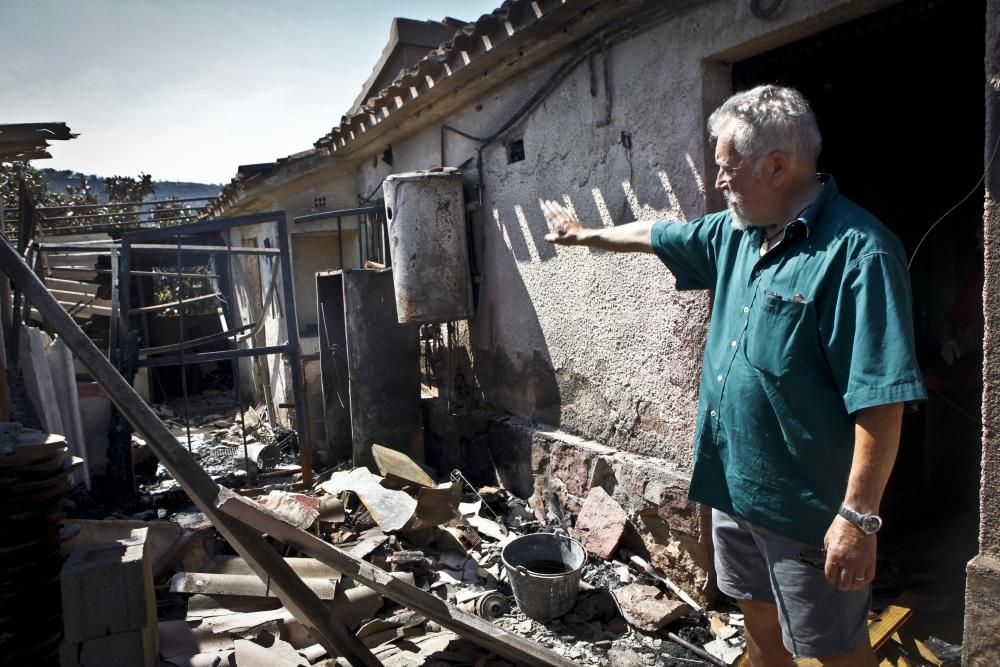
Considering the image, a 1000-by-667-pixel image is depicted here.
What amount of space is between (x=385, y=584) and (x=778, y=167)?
6.80 ft

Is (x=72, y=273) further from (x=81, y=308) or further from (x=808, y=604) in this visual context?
(x=808, y=604)

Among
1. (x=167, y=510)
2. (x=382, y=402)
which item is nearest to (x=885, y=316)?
(x=382, y=402)

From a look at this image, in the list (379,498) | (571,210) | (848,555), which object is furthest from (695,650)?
(571,210)

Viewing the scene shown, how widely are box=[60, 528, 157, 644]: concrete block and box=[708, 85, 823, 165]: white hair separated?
274 cm

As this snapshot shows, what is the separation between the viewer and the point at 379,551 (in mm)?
4059

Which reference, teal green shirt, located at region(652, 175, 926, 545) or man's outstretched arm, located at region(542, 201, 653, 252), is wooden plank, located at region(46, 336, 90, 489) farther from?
teal green shirt, located at region(652, 175, 926, 545)

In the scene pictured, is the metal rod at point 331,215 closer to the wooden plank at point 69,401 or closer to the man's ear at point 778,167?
the wooden plank at point 69,401

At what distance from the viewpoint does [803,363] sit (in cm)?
185

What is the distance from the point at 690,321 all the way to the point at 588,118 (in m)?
1.51

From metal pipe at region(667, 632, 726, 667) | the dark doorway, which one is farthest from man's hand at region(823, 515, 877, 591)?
the dark doorway

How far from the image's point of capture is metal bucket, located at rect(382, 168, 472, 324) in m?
5.31

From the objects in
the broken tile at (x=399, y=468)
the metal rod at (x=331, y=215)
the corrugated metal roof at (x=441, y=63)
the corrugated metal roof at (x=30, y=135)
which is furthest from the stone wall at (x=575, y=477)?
the corrugated metal roof at (x=30, y=135)

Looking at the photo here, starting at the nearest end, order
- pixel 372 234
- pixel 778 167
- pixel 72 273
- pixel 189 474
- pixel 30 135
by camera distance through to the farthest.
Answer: pixel 778 167 < pixel 189 474 < pixel 30 135 < pixel 372 234 < pixel 72 273

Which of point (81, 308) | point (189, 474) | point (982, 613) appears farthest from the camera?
point (81, 308)
